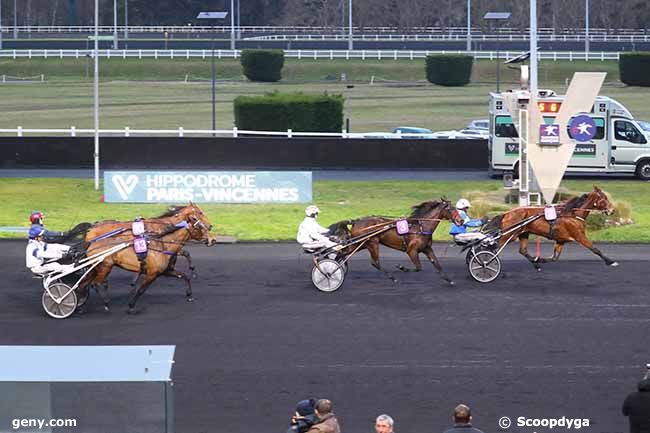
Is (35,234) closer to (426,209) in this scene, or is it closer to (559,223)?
(426,209)

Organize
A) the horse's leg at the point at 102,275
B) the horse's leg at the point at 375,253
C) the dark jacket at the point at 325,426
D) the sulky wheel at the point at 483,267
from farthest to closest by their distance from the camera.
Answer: the sulky wheel at the point at 483,267 → the horse's leg at the point at 375,253 → the horse's leg at the point at 102,275 → the dark jacket at the point at 325,426

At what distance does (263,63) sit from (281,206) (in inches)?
1644

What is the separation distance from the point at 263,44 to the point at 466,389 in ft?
224

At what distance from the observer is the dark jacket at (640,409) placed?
940 cm

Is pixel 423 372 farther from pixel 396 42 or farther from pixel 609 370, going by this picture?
pixel 396 42

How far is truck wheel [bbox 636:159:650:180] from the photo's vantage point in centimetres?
3306

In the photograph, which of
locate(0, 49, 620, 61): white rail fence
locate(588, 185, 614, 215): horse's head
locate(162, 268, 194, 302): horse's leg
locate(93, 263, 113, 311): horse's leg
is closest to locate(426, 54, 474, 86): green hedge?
locate(0, 49, 620, 61): white rail fence

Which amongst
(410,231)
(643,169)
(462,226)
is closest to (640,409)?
(410,231)

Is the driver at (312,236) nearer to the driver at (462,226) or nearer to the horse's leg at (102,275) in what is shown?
the driver at (462,226)

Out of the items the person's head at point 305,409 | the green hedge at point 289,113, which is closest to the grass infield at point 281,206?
the green hedge at point 289,113

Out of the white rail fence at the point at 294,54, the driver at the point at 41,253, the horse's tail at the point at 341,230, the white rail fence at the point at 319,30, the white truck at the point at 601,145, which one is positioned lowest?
the driver at the point at 41,253

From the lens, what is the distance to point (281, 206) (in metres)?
26.9

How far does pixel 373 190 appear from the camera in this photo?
98.8 feet

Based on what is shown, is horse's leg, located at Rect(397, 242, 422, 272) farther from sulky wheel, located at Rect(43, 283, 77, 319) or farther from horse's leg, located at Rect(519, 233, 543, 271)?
sulky wheel, located at Rect(43, 283, 77, 319)
